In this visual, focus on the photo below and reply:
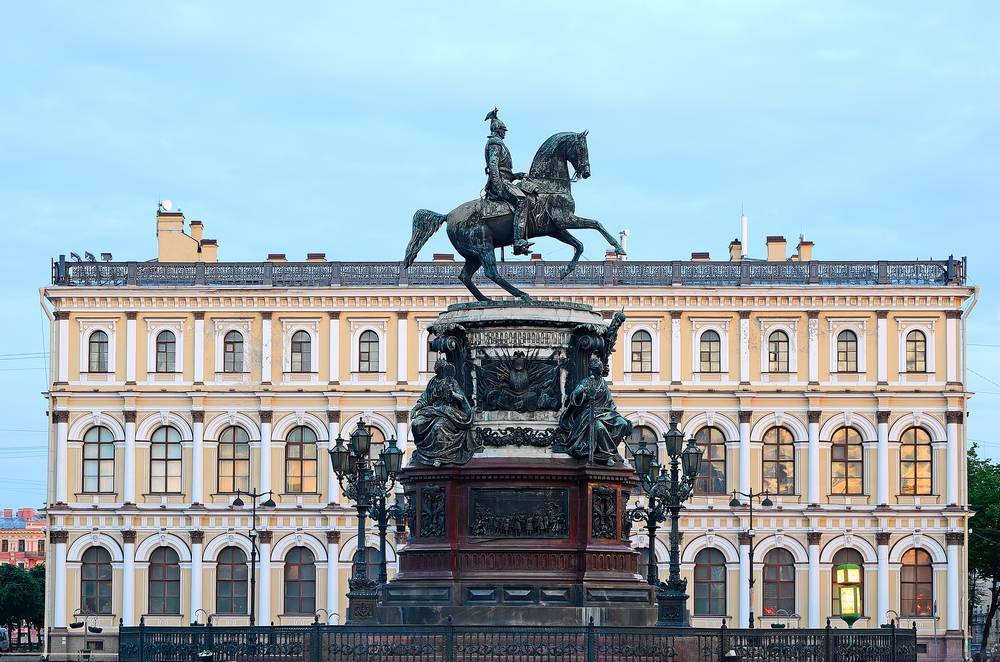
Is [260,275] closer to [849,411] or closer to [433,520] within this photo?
[849,411]

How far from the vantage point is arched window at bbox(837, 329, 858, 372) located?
75625 mm

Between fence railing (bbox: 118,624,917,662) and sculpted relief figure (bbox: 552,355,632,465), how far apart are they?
3236 mm

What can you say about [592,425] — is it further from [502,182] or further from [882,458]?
[882,458]

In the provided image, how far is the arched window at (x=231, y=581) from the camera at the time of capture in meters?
75.4

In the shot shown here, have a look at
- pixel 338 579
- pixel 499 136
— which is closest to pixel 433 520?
pixel 499 136

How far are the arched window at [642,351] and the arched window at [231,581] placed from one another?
16341mm

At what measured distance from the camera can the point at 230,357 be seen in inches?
3024

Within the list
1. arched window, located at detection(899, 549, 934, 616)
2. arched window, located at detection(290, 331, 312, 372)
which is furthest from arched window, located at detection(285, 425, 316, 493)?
arched window, located at detection(899, 549, 934, 616)

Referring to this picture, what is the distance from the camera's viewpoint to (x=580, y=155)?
94.9 feet

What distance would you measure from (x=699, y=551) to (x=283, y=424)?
16248 millimetres

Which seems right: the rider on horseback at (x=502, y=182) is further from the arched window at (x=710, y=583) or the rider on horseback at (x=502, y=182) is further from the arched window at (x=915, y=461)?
the arched window at (x=915, y=461)

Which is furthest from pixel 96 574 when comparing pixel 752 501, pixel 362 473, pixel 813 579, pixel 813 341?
pixel 362 473

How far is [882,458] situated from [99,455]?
29304 millimetres

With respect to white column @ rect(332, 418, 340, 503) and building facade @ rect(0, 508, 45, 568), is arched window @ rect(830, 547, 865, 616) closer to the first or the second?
white column @ rect(332, 418, 340, 503)
